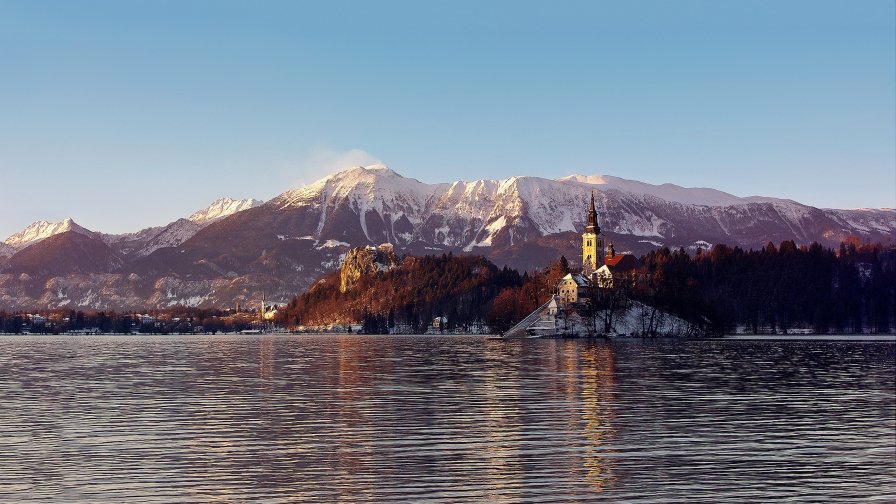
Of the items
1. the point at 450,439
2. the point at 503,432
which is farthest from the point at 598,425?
the point at 450,439

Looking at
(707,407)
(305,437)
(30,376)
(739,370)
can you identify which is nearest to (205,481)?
(305,437)

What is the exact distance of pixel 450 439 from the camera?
4947cm

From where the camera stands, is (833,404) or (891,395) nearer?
(833,404)

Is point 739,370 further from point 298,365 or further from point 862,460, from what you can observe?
point 862,460

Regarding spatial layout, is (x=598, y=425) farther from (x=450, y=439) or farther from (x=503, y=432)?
(x=450, y=439)

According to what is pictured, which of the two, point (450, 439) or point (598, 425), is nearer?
point (450, 439)

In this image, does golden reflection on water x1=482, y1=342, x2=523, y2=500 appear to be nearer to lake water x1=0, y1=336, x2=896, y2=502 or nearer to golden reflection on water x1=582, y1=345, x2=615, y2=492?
lake water x1=0, y1=336, x2=896, y2=502

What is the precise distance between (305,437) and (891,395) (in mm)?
46371

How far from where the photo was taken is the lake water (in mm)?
36781

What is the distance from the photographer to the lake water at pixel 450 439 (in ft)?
121

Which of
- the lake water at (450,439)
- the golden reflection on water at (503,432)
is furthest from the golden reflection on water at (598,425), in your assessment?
the golden reflection on water at (503,432)

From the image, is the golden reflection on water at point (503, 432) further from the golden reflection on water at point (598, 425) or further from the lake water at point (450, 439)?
the golden reflection on water at point (598, 425)

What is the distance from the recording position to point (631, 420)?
57.3 m

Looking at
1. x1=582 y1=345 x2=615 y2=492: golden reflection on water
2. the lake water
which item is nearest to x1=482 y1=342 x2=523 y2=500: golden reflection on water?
the lake water
